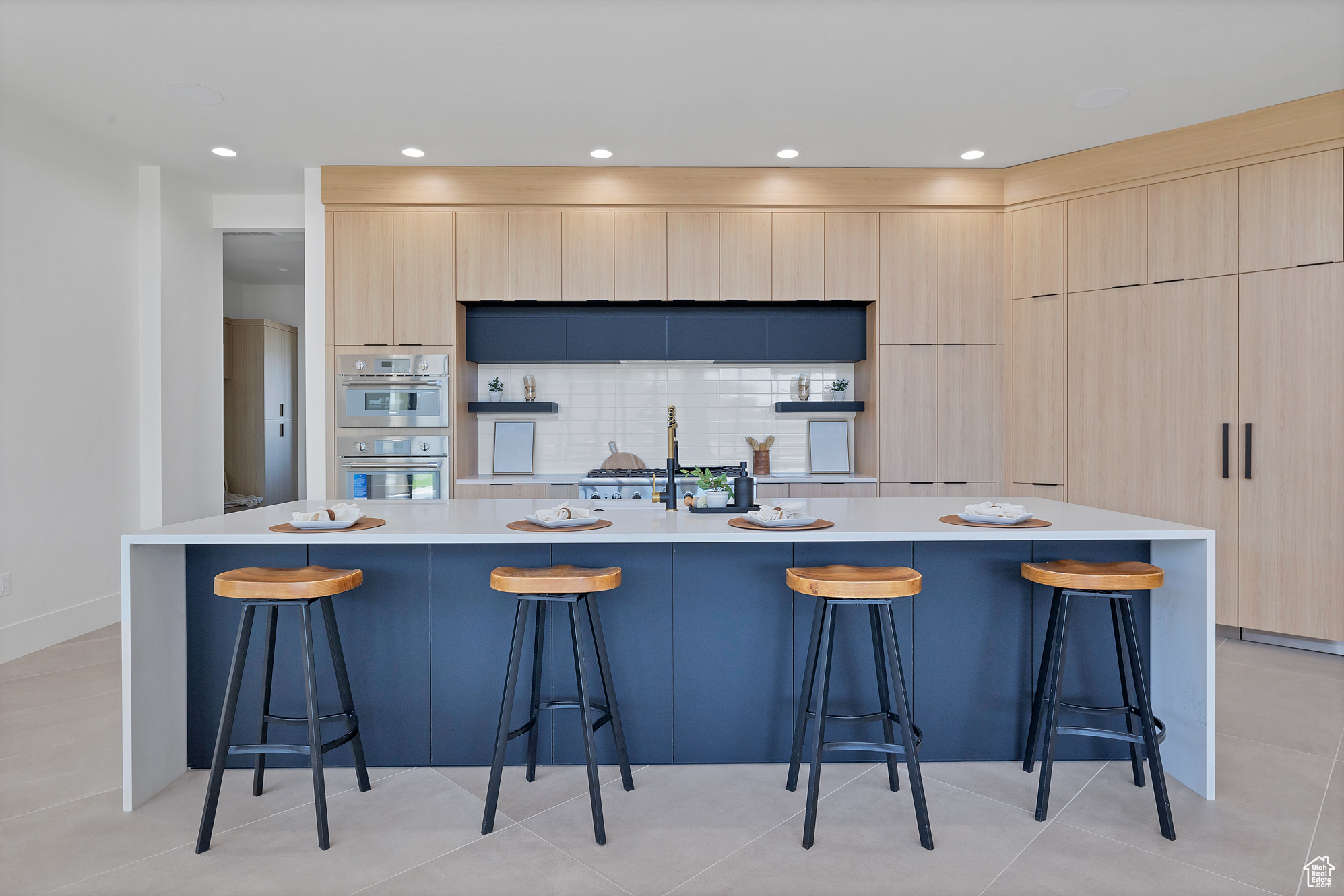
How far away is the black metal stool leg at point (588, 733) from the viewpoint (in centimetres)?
195

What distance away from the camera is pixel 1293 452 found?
3.76 m

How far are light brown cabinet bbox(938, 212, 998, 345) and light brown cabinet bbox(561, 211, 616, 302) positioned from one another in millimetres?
2243

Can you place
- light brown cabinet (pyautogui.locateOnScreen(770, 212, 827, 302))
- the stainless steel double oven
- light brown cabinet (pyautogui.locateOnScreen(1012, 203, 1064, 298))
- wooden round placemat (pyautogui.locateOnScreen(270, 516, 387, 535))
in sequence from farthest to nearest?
light brown cabinet (pyautogui.locateOnScreen(770, 212, 827, 302)) < the stainless steel double oven < light brown cabinet (pyautogui.locateOnScreen(1012, 203, 1064, 298)) < wooden round placemat (pyautogui.locateOnScreen(270, 516, 387, 535))

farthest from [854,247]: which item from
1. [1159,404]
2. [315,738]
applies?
[315,738]

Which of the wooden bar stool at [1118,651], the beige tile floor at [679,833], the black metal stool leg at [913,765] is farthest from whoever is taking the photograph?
the wooden bar stool at [1118,651]

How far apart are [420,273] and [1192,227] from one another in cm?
477

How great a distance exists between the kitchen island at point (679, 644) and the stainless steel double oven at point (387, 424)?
210 cm

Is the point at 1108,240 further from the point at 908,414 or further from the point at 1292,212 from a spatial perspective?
the point at 908,414

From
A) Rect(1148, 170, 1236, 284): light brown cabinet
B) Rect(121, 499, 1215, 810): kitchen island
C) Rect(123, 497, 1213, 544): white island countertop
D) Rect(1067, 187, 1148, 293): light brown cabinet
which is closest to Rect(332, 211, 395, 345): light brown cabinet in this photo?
Rect(123, 497, 1213, 544): white island countertop

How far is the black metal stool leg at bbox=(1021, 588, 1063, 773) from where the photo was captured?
2.25m

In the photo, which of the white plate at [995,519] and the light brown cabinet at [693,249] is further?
the light brown cabinet at [693,249]

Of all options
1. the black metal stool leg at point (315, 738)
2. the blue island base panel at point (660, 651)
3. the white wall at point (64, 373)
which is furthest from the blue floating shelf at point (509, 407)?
the black metal stool leg at point (315, 738)

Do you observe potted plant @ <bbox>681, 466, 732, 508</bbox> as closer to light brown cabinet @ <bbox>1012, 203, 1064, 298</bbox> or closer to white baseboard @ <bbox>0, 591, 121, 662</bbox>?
light brown cabinet @ <bbox>1012, 203, 1064, 298</bbox>

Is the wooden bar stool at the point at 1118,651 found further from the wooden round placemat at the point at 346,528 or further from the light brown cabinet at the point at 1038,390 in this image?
the light brown cabinet at the point at 1038,390
